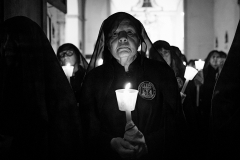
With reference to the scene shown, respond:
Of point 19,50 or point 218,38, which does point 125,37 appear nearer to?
point 19,50

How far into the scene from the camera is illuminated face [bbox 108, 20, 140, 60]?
87.0 inches

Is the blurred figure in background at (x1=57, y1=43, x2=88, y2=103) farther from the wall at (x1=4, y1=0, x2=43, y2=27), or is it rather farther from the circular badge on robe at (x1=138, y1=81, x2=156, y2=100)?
the circular badge on robe at (x1=138, y1=81, x2=156, y2=100)

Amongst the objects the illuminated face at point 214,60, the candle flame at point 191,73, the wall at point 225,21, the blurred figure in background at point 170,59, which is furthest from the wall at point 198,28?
the candle flame at point 191,73

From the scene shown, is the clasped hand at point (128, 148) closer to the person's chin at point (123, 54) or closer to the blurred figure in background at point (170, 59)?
the person's chin at point (123, 54)

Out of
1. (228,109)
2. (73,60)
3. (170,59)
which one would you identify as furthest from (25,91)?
(73,60)

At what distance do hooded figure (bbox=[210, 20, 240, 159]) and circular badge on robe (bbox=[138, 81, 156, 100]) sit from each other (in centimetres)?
49

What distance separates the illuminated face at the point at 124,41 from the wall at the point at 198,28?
1438cm

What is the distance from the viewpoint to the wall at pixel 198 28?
16047 millimetres

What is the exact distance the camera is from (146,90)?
85.5 inches

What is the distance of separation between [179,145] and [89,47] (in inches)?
571

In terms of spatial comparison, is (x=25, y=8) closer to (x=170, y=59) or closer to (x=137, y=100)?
(x=137, y=100)

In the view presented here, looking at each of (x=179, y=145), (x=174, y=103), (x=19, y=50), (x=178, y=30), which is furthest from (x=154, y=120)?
(x=178, y=30)

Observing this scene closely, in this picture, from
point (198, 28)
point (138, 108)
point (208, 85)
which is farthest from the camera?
point (198, 28)

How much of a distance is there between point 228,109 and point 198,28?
1512 cm
